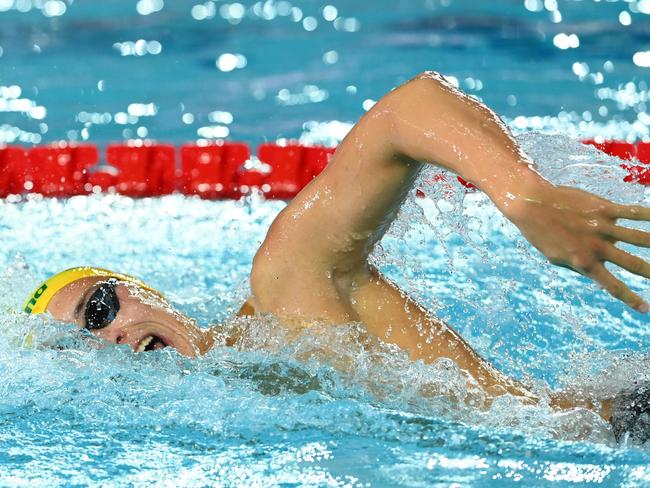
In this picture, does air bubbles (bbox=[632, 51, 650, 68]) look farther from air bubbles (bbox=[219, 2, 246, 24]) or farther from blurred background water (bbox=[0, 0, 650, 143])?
air bubbles (bbox=[219, 2, 246, 24])

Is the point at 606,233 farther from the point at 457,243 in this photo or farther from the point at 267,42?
the point at 267,42

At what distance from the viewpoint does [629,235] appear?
3.88ft

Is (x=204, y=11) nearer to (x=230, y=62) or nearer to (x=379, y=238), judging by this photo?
(x=230, y=62)

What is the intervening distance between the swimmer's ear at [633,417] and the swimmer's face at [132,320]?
2.45 ft

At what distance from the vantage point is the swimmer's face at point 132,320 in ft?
6.42

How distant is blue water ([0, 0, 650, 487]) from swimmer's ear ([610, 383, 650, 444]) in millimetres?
37

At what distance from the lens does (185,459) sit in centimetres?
178

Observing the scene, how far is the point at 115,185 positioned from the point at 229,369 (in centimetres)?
250

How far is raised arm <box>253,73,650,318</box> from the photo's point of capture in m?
1.20

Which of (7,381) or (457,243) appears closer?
(7,381)

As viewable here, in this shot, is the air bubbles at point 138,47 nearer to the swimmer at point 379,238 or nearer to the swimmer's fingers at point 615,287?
the swimmer at point 379,238

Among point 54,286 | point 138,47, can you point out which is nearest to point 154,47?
point 138,47

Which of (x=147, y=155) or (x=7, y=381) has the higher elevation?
(x=147, y=155)

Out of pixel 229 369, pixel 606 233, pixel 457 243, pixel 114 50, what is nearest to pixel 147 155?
pixel 457 243
